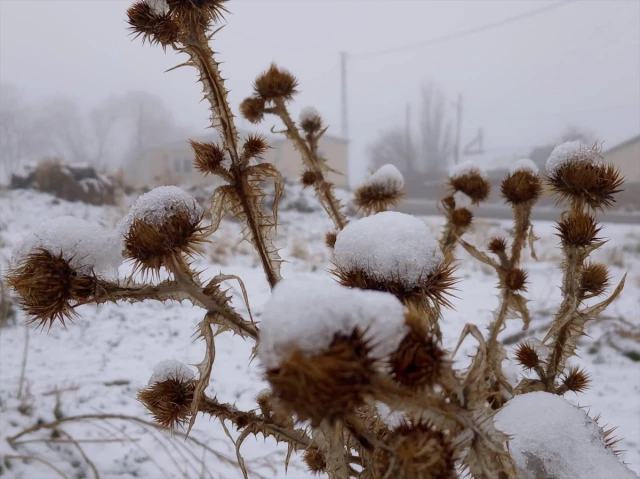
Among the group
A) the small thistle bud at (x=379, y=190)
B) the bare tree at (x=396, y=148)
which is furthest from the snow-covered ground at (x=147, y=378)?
the bare tree at (x=396, y=148)

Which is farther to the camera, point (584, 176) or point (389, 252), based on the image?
point (584, 176)

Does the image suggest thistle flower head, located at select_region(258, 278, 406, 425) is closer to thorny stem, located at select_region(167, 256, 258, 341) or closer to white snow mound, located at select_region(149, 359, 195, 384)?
thorny stem, located at select_region(167, 256, 258, 341)

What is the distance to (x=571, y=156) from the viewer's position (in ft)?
2.46

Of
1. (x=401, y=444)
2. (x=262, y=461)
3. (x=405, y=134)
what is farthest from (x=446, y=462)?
(x=405, y=134)

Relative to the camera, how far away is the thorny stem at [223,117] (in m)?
0.59

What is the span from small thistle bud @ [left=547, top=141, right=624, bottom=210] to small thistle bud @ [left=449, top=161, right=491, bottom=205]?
303 mm

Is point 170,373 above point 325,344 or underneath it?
underneath

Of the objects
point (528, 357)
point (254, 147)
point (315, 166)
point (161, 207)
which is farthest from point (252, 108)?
point (528, 357)

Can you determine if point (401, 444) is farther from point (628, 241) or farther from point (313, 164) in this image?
point (628, 241)

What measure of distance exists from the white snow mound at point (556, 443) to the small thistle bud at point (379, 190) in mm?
556

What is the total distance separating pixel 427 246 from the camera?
0.48 meters

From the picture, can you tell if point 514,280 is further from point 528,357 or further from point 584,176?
point 584,176

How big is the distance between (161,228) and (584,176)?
2.11 ft

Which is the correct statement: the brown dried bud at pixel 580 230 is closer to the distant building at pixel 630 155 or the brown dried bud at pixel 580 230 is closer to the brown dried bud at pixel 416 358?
the brown dried bud at pixel 416 358
